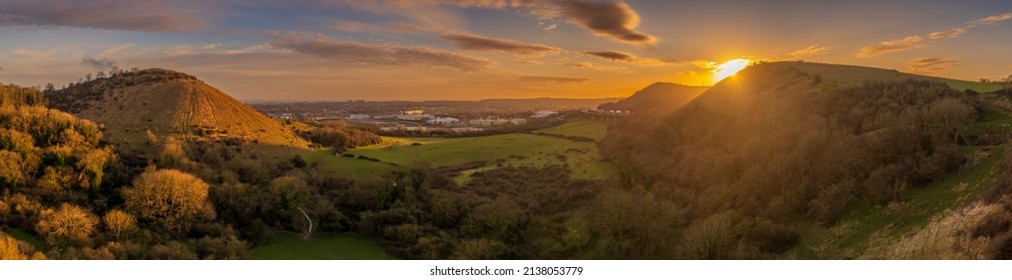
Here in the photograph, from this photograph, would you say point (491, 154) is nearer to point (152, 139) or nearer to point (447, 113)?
point (152, 139)

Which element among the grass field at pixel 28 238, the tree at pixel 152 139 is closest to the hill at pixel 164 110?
the tree at pixel 152 139

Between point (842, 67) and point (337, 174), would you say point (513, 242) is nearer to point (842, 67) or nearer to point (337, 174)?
point (337, 174)

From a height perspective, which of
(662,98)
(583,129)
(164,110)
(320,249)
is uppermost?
(662,98)

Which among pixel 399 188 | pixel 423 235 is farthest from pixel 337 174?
pixel 423 235

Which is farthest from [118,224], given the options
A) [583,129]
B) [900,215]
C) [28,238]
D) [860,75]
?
[583,129]
